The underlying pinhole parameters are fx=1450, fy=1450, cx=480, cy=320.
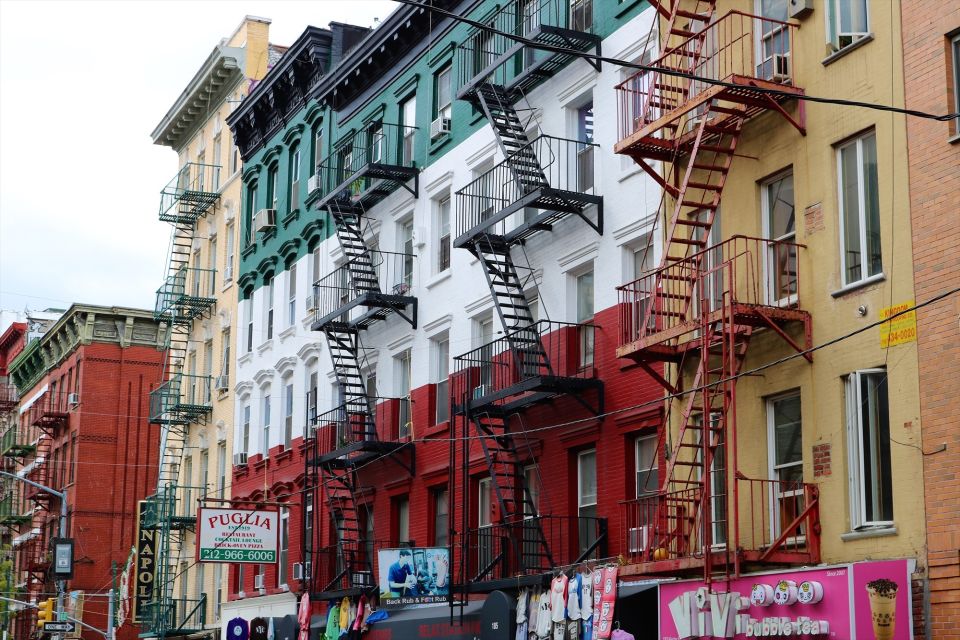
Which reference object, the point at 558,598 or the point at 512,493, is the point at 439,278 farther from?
the point at 558,598

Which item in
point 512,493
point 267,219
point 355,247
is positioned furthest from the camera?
point 267,219

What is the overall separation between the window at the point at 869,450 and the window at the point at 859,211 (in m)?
1.50

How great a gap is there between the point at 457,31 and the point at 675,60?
32.6ft

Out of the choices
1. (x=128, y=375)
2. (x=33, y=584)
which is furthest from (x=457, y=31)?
(x=33, y=584)

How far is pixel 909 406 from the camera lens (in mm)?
18625

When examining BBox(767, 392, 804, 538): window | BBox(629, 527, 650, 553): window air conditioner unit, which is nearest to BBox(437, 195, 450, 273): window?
BBox(629, 527, 650, 553): window air conditioner unit

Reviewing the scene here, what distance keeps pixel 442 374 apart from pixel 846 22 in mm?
14645

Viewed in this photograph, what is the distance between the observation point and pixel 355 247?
3578 centimetres

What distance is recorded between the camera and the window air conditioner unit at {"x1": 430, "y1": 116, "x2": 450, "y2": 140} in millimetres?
33500

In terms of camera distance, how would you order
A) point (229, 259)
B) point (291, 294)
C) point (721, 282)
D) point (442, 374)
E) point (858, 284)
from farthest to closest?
point (229, 259)
point (291, 294)
point (442, 374)
point (721, 282)
point (858, 284)

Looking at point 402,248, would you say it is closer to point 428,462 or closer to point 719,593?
point 428,462

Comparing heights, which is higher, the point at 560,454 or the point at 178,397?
the point at 178,397

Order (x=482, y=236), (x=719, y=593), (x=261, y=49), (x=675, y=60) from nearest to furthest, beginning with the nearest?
(x=719, y=593)
(x=675, y=60)
(x=482, y=236)
(x=261, y=49)

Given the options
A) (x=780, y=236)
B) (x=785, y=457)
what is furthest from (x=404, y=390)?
(x=785, y=457)
